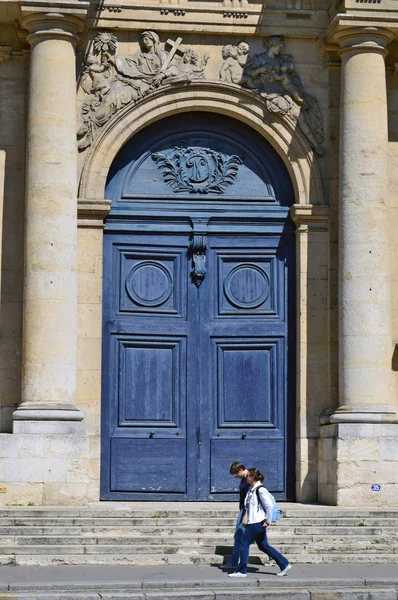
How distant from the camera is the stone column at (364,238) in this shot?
19438 mm

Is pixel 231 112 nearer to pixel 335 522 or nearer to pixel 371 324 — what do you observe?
pixel 371 324

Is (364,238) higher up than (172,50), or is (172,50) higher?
(172,50)

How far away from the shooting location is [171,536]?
16.9 meters

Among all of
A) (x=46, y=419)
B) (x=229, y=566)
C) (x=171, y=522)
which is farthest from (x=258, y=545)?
(x=46, y=419)

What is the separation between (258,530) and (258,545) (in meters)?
0.20

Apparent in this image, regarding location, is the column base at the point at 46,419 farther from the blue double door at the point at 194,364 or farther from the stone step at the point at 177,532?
the stone step at the point at 177,532

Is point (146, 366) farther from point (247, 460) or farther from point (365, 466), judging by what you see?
point (365, 466)

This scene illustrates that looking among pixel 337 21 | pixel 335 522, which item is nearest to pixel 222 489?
pixel 335 522

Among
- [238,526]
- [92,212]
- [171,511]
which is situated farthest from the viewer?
[92,212]

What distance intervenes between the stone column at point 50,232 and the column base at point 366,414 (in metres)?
3.82

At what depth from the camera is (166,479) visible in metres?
20.2

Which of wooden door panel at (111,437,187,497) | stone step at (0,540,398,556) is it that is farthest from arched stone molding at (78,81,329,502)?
stone step at (0,540,398,556)

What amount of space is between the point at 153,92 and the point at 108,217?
2.05 meters

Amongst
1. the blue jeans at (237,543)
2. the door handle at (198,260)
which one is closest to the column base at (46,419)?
the door handle at (198,260)
